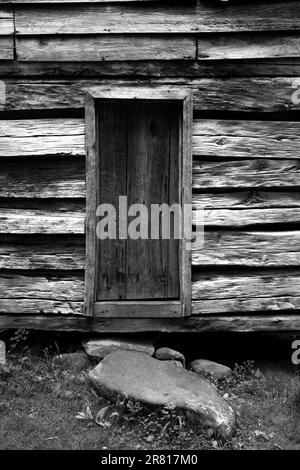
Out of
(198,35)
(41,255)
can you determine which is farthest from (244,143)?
(41,255)

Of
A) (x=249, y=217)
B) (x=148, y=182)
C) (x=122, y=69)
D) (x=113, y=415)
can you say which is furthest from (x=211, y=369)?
(x=122, y=69)

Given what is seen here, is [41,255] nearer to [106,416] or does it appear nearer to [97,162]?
[97,162]

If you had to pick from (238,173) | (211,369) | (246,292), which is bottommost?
(211,369)

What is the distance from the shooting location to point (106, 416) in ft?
13.7

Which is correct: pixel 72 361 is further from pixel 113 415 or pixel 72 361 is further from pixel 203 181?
pixel 203 181

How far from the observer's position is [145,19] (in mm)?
4723

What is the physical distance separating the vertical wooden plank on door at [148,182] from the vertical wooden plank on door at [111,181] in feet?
0.20

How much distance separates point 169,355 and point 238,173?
1.66 m

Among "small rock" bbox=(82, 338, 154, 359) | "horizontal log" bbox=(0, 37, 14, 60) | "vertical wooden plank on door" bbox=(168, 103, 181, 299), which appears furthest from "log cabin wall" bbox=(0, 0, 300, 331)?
"vertical wooden plank on door" bbox=(168, 103, 181, 299)

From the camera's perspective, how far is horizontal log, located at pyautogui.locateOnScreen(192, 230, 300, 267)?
4926 mm

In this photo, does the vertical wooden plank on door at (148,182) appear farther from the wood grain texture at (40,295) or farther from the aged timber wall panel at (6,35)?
the aged timber wall panel at (6,35)

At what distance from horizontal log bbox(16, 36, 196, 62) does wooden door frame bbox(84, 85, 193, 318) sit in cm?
26
